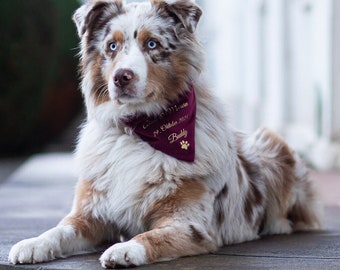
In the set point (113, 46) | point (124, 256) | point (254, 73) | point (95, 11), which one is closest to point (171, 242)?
point (124, 256)

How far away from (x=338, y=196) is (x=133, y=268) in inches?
170

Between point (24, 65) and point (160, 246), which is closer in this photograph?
point (160, 246)

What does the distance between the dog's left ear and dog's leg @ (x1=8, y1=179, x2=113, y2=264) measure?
1.19m

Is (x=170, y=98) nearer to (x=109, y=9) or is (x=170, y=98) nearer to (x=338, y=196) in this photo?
(x=109, y=9)

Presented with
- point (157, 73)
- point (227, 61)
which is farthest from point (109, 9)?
point (227, 61)

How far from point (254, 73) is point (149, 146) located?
13.7 m

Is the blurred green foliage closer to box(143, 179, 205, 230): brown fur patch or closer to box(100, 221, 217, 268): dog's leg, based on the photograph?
box(143, 179, 205, 230): brown fur patch

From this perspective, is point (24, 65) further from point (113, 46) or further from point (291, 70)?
point (113, 46)

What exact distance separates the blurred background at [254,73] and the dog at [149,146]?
3.98 m

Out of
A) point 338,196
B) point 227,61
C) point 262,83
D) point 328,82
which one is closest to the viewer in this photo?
point 338,196

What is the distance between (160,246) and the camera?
16.3 ft

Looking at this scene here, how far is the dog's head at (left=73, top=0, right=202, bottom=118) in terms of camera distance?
17.1 feet

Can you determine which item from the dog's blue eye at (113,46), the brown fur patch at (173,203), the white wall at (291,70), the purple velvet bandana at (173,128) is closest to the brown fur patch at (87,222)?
the brown fur patch at (173,203)

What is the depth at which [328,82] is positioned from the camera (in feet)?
36.8
